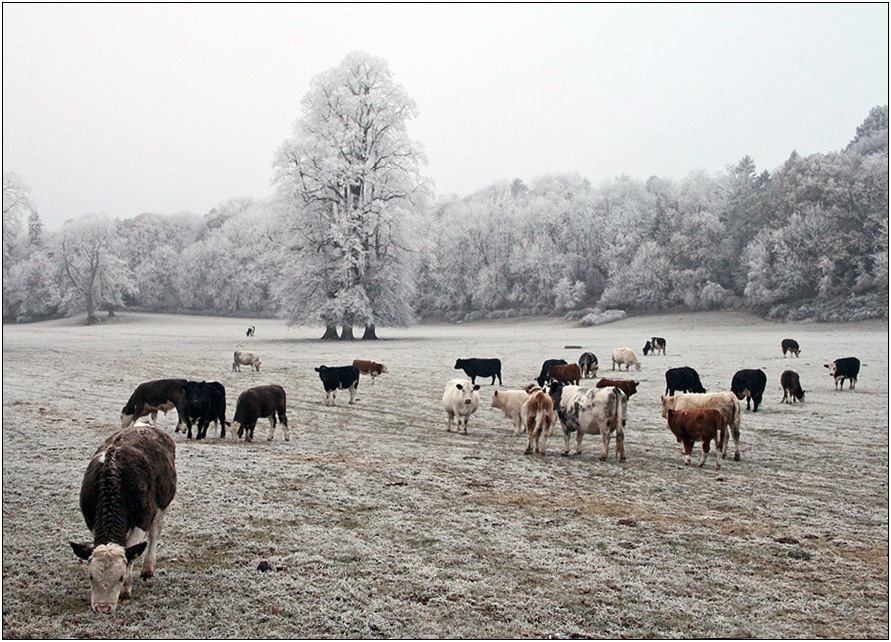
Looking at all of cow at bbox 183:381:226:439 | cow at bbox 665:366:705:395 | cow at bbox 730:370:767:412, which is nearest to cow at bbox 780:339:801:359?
cow at bbox 665:366:705:395

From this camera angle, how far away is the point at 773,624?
541 cm

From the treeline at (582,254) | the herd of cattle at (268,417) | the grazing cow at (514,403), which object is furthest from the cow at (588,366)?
the treeline at (582,254)

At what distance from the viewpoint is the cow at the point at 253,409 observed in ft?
39.4

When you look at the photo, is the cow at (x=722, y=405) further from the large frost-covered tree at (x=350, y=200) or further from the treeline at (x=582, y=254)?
the treeline at (x=582, y=254)

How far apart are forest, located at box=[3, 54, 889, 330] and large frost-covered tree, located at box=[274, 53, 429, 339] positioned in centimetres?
11

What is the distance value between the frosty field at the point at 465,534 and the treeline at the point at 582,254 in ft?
110

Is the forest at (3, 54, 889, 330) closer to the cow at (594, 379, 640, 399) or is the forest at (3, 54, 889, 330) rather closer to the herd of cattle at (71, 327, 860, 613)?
the herd of cattle at (71, 327, 860, 613)

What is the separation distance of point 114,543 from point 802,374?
2304 centimetres

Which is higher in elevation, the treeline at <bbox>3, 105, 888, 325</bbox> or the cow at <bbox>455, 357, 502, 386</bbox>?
the treeline at <bbox>3, 105, 888, 325</bbox>

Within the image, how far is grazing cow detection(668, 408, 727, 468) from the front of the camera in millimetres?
10875

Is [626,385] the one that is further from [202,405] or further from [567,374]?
[202,405]

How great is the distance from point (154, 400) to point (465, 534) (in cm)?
770

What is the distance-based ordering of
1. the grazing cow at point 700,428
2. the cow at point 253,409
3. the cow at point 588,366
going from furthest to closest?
the cow at point 588,366
the cow at point 253,409
the grazing cow at point 700,428

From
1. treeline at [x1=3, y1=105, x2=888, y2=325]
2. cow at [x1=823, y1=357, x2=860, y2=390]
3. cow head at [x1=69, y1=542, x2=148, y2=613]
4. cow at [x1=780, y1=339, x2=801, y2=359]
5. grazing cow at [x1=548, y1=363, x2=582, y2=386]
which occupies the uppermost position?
treeline at [x1=3, y1=105, x2=888, y2=325]
